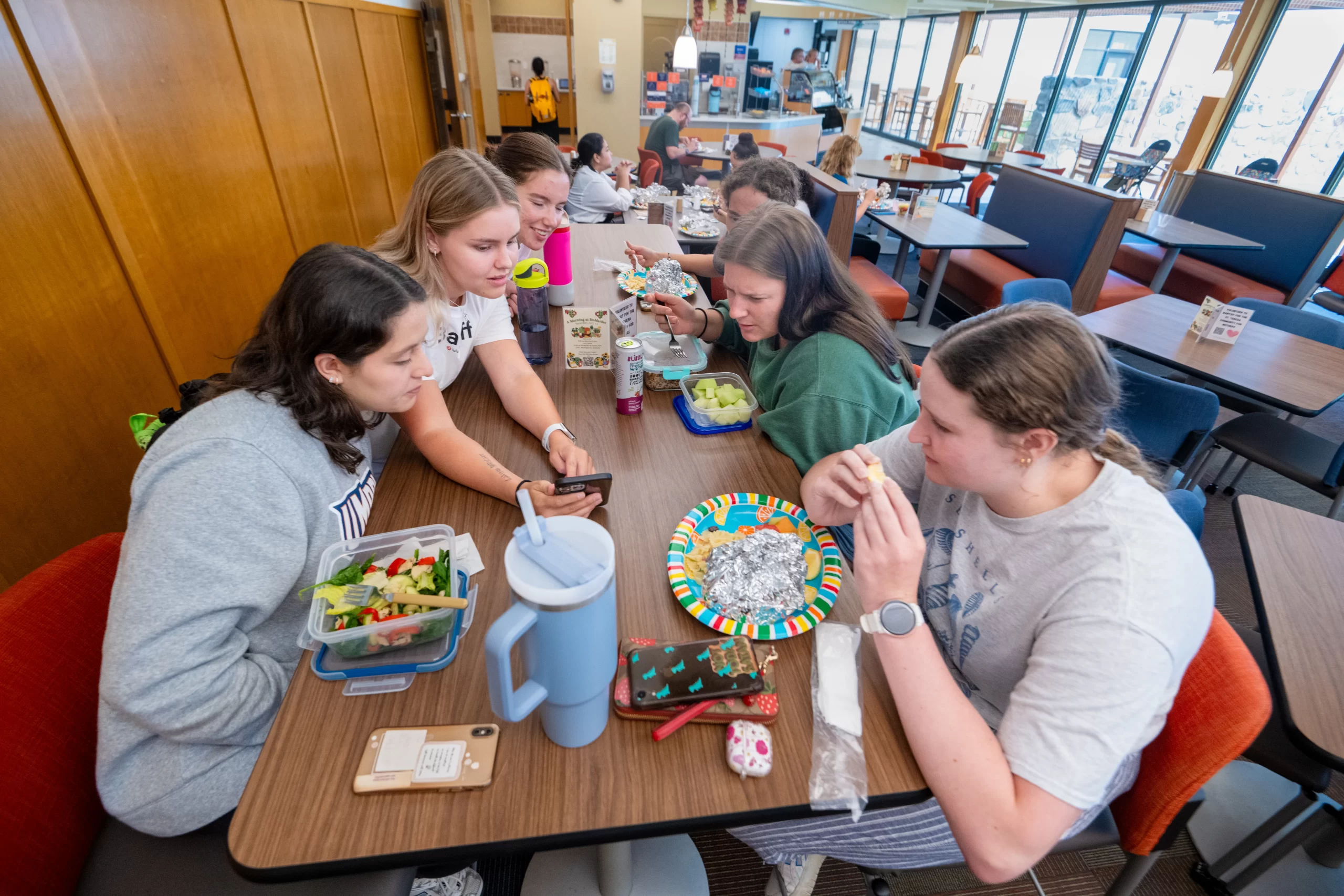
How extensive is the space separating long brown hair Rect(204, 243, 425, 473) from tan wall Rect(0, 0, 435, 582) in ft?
3.11

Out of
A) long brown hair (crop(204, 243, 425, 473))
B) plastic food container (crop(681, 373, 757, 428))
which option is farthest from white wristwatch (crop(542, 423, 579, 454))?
long brown hair (crop(204, 243, 425, 473))

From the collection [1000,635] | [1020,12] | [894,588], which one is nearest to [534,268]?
[894,588]

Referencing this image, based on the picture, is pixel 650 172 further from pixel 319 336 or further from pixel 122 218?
pixel 319 336

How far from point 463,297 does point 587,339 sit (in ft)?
1.27

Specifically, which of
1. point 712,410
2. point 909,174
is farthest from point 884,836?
point 909,174

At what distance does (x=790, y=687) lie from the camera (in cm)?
93

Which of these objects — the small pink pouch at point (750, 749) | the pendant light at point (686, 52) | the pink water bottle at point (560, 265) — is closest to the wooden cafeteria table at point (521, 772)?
the small pink pouch at point (750, 749)

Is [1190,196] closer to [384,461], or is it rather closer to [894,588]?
[894,588]

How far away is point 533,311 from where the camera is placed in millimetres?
1967

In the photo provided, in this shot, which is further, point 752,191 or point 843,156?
point 843,156

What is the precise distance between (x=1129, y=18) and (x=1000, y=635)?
10127 millimetres

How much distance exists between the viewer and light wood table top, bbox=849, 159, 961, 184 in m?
5.81

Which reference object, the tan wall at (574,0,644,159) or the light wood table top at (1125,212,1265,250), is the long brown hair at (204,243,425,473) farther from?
the tan wall at (574,0,644,159)

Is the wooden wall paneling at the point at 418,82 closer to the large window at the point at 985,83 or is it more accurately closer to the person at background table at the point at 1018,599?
the person at background table at the point at 1018,599
